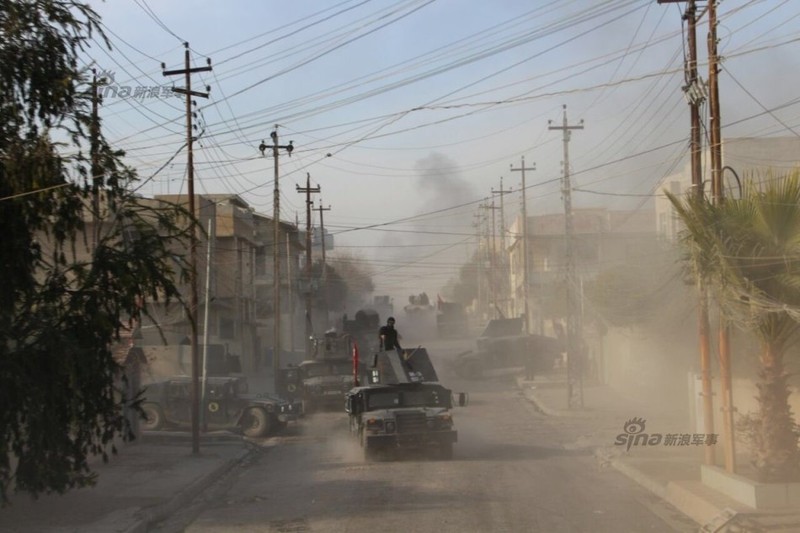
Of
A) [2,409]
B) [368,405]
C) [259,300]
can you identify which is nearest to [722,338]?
[368,405]

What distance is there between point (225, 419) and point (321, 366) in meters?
7.05

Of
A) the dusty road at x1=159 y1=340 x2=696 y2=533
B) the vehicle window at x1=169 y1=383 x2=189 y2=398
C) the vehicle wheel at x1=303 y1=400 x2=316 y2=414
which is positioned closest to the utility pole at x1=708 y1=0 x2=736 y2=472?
the dusty road at x1=159 y1=340 x2=696 y2=533

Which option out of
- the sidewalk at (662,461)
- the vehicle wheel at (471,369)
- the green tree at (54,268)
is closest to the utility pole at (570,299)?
the sidewalk at (662,461)

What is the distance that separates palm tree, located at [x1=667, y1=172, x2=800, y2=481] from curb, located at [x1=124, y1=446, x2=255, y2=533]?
8.61m

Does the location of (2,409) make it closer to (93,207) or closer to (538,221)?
(93,207)

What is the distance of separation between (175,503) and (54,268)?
16.4ft

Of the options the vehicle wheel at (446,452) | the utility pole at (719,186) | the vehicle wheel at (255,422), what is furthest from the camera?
the vehicle wheel at (255,422)

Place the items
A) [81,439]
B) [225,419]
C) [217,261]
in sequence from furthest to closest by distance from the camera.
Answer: [217,261], [225,419], [81,439]

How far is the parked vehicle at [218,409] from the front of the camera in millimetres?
25453

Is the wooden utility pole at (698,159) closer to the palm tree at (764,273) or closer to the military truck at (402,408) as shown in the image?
the palm tree at (764,273)

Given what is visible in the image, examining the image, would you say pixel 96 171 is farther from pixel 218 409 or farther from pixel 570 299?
pixel 570 299

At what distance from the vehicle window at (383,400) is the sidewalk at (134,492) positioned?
345cm

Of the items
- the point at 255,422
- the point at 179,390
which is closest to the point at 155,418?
the point at 179,390

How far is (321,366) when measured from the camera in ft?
107
